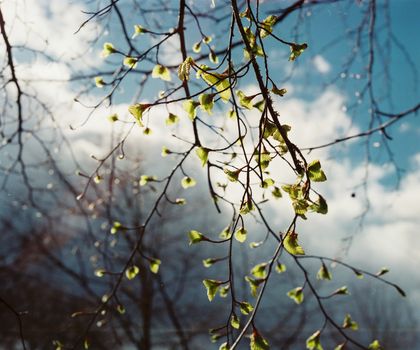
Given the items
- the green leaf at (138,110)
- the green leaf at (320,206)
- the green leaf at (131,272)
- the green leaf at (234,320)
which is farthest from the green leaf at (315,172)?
the green leaf at (131,272)

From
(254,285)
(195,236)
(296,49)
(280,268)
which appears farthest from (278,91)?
(280,268)

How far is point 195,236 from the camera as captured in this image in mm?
1023

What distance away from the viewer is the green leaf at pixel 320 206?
27.4 inches

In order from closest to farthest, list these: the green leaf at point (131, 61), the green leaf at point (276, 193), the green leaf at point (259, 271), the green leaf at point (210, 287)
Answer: the green leaf at point (210, 287)
the green leaf at point (131, 61)
the green leaf at point (259, 271)
the green leaf at point (276, 193)

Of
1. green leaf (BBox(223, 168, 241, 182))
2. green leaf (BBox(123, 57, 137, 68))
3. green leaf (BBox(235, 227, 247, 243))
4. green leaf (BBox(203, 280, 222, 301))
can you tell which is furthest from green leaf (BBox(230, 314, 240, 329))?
green leaf (BBox(123, 57, 137, 68))

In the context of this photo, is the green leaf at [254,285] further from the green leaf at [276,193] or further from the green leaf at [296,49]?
the green leaf at [296,49]

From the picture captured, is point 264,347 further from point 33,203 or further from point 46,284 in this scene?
point 46,284

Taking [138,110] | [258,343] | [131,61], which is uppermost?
[131,61]

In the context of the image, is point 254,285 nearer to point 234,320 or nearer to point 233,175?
point 234,320

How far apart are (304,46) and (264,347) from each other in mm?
574

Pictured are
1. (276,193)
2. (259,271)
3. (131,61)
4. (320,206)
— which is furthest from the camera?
(276,193)

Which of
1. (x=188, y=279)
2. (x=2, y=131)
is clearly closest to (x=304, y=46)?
(x=2, y=131)

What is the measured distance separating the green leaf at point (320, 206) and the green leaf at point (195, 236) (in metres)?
0.37

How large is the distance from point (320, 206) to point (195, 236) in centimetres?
40
